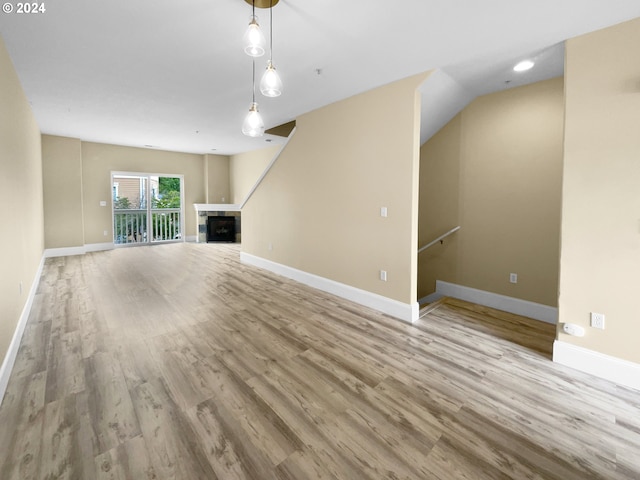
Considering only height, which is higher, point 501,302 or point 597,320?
point 597,320

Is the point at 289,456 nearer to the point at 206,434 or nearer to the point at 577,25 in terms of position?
the point at 206,434

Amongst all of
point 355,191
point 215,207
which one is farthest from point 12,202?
point 215,207

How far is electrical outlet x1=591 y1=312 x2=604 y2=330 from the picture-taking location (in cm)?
226

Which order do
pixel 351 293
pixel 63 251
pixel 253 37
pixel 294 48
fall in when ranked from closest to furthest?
pixel 253 37 < pixel 294 48 < pixel 351 293 < pixel 63 251

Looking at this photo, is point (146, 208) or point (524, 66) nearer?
point (524, 66)

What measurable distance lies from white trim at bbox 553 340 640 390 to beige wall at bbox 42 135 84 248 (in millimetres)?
9064

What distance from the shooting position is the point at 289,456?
1.50 m

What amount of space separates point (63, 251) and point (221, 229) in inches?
150

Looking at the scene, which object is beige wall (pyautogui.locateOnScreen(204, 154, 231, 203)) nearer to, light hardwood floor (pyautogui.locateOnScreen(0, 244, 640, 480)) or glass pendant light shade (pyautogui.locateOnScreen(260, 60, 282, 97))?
light hardwood floor (pyautogui.locateOnScreen(0, 244, 640, 480))

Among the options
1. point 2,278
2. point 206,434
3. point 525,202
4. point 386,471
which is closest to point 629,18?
point 525,202

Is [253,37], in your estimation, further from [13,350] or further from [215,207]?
[215,207]

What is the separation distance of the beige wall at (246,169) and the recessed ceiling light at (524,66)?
18.7 feet

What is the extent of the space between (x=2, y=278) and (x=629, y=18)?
16.8 ft

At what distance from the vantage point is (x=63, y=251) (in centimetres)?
668
